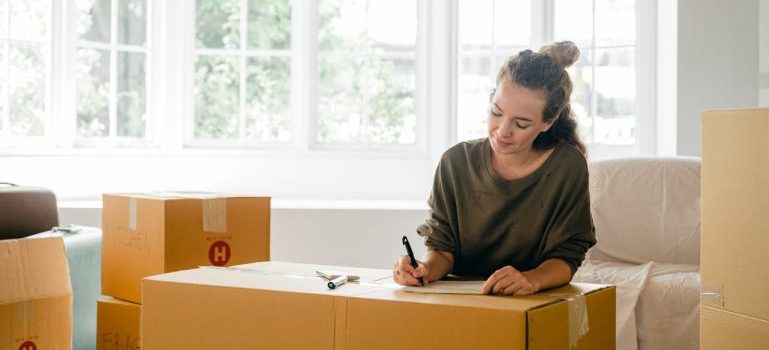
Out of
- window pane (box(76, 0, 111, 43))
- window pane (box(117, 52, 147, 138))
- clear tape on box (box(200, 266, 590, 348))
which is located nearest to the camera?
clear tape on box (box(200, 266, 590, 348))

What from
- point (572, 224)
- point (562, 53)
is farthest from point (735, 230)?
point (562, 53)

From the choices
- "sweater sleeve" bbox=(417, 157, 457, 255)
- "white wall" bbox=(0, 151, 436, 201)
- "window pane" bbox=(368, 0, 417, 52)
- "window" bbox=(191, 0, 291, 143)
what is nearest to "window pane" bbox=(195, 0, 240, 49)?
"window" bbox=(191, 0, 291, 143)

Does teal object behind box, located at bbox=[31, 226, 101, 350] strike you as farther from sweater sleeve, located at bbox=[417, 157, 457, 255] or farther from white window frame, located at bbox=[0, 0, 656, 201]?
sweater sleeve, located at bbox=[417, 157, 457, 255]

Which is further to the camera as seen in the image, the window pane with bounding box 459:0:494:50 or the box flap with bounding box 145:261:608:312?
the window pane with bounding box 459:0:494:50

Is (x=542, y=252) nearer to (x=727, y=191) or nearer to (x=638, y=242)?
(x=727, y=191)

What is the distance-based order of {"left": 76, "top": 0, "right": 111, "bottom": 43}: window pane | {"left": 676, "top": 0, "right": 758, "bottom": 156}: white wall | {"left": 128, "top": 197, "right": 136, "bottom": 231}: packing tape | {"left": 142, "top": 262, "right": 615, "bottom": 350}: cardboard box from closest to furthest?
1. {"left": 142, "top": 262, "right": 615, "bottom": 350}: cardboard box
2. {"left": 128, "top": 197, "right": 136, "bottom": 231}: packing tape
3. {"left": 676, "top": 0, "right": 758, "bottom": 156}: white wall
4. {"left": 76, "top": 0, "right": 111, "bottom": 43}: window pane

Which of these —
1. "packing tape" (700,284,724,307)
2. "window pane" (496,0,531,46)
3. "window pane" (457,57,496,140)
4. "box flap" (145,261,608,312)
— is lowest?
"packing tape" (700,284,724,307)

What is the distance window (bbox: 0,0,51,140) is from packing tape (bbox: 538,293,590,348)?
9.95 feet

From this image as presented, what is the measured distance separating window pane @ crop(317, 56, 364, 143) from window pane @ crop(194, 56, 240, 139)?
1.32ft

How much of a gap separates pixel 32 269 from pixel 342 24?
2.44 metres

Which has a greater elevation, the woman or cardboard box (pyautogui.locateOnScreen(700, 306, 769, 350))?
the woman

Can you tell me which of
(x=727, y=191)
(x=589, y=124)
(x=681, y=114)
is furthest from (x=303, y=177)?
(x=727, y=191)

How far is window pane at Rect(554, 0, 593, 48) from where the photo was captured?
4.22 meters

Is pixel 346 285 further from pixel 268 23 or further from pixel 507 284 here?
pixel 268 23
